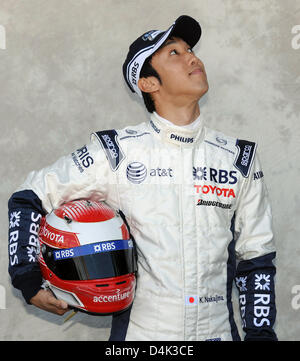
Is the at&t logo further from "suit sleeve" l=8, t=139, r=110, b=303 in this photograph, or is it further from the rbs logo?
the rbs logo

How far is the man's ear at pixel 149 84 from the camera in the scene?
2523 mm

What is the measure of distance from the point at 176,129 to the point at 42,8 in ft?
3.72

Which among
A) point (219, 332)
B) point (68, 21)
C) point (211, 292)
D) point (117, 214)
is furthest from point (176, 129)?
point (68, 21)

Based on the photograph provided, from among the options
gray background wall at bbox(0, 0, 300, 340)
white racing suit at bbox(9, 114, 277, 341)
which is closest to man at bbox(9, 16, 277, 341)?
white racing suit at bbox(9, 114, 277, 341)

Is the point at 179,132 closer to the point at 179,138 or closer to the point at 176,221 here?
the point at 179,138

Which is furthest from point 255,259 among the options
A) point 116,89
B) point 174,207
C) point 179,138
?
point 116,89

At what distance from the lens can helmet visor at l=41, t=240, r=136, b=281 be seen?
2.14 m

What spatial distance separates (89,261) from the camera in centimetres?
214

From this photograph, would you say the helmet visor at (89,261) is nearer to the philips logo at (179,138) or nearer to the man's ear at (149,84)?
the philips logo at (179,138)

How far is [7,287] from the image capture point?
2.87 metres

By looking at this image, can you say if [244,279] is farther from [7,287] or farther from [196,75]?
[7,287]

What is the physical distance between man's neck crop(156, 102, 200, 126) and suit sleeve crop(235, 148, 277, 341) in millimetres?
323

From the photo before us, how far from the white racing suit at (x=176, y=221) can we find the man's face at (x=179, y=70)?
0.15 m

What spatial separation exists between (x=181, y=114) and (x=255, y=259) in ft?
2.24
